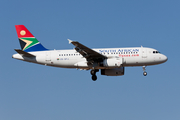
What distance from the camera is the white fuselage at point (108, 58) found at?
4478 centimetres

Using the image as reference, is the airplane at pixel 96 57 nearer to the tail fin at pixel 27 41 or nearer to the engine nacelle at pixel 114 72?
the tail fin at pixel 27 41

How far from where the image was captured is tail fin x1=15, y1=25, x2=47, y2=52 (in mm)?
48156

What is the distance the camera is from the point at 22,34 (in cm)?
4938

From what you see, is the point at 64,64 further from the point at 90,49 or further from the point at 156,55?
the point at 156,55

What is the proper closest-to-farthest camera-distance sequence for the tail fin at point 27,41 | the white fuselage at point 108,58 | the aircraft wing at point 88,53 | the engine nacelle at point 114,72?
1. the aircraft wing at point 88,53
2. the white fuselage at point 108,58
3. the tail fin at point 27,41
4. the engine nacelle at point 114,72

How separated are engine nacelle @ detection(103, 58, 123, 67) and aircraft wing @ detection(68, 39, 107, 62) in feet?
2.71

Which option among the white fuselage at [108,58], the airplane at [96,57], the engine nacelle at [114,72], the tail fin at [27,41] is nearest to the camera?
the airplane at [96,57]

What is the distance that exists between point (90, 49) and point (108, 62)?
342 cm

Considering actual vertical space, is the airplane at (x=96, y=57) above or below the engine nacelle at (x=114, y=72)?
above

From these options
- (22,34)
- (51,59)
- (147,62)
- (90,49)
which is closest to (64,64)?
(51,59)

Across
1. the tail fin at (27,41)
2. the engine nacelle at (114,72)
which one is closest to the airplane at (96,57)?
the tail fin at (27,41)

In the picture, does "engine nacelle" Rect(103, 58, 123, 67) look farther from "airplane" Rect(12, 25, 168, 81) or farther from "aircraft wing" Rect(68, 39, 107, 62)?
"aircraft wing" Rect(68, 39, 107, 62)

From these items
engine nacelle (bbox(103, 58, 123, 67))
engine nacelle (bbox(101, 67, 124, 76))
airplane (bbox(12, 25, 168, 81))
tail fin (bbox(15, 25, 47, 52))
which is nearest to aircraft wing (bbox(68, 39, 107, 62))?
airplane (bbox(12, 25, 168, 81))

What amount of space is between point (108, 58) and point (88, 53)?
3.07 m
